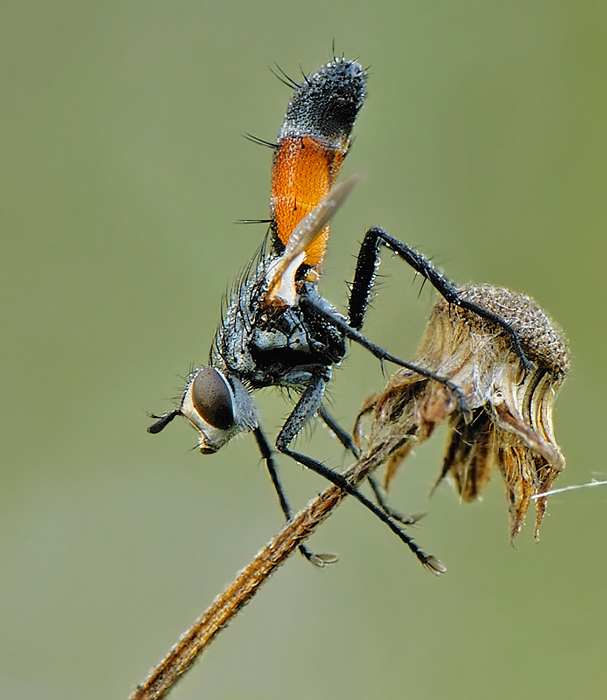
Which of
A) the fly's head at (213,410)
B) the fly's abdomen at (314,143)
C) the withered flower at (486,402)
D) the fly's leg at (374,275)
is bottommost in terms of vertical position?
the fly's head at (213,410)

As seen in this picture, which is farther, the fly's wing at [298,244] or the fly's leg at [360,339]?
the fly's wing at [298,244]

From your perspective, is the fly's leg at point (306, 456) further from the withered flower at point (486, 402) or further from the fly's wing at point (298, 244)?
the fly's wing at point (298, 244)

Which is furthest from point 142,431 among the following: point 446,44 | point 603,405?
point 446,44

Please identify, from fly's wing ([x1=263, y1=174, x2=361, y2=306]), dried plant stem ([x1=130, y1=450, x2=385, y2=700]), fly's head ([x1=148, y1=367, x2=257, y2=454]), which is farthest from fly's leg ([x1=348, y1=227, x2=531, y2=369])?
dried plant stem ([x1=130, y1=450, x2=385, y2=700])

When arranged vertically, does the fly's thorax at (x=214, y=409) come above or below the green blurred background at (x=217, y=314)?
below

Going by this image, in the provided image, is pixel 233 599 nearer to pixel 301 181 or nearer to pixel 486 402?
pixel 486 402

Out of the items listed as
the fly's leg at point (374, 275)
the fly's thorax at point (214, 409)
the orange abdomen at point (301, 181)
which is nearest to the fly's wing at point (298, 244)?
the orange abdomen at point (301, 181)

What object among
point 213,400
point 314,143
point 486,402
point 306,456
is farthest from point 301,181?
point 486,402
